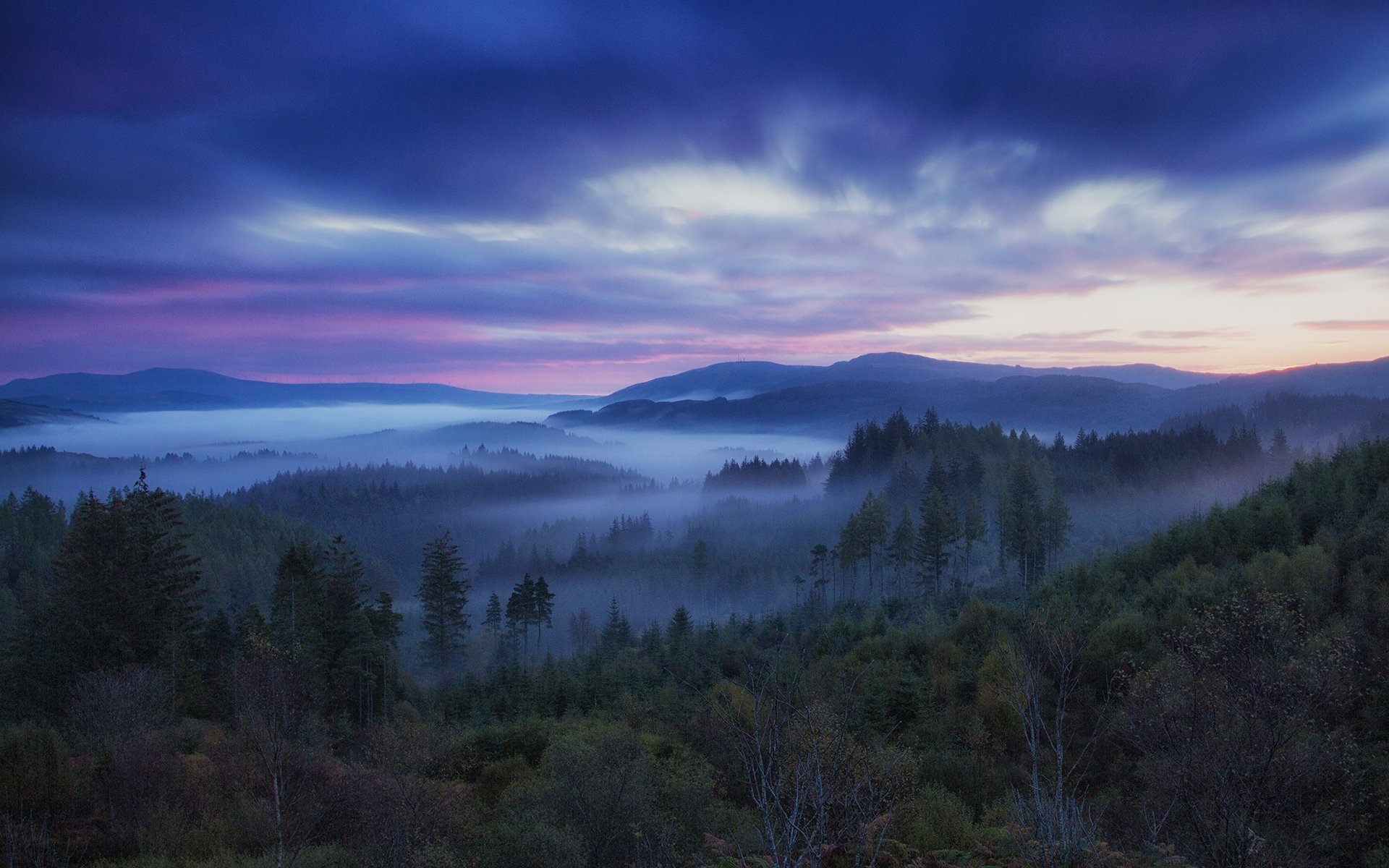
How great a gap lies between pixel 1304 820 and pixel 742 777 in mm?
15743

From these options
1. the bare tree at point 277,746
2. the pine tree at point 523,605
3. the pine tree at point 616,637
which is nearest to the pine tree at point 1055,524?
the pine tree at point 616,637

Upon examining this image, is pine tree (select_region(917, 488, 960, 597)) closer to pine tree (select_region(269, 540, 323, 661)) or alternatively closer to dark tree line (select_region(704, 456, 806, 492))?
pine tree (select_region(269, 540, 323, 661))

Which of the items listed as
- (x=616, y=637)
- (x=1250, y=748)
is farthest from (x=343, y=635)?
(x=1250, y=748)

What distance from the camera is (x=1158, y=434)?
120188mm

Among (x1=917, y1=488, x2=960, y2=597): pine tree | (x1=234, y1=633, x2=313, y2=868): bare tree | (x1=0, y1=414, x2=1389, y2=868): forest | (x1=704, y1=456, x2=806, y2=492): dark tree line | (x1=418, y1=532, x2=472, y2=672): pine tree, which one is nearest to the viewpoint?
(x1=0, y1=414, x2=1389, y2=868): forest

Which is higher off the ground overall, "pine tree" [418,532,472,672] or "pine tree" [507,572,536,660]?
"pine tree" [418,532,472,672]

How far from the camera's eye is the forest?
12.8 meters

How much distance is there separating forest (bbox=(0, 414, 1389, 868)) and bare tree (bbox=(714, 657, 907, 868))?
6.8 inches

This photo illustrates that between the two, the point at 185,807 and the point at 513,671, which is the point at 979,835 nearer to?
the point at 185,807

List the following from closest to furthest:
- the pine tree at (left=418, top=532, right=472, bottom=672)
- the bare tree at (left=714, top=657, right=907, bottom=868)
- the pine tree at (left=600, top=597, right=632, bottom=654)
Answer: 1. the bare tree at (left=714, top=657, right=907, bottom=868)
2. the pine tree at (left=418, top=532, right=472, bottom=672)
3. the pine tree at (left=600, top=597, right=632, bottom=654)

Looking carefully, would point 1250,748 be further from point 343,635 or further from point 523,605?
point 523,605

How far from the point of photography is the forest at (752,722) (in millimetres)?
12781

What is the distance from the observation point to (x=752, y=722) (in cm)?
1180

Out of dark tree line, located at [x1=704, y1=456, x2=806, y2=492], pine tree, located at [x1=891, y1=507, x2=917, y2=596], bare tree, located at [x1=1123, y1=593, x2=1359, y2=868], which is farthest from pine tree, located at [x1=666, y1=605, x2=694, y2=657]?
dark tree line, located at [x1=704, y1=456, x2=806, y2=492]
